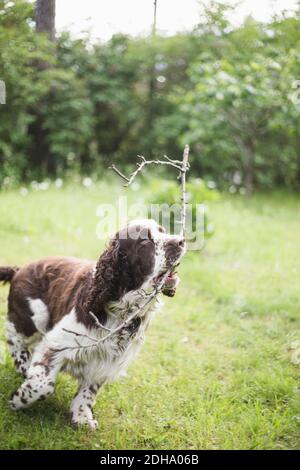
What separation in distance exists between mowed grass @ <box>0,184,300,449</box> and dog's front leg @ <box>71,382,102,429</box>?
72mm

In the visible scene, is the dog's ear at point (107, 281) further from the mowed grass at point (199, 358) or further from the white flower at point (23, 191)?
the white flower at point (23, 191)

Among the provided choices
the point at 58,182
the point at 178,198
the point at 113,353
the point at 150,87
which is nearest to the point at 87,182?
the point at 58,182

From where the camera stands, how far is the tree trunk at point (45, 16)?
11.3 ft

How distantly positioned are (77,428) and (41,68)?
3.20 meters

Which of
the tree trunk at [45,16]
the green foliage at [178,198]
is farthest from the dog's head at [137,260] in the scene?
the green foliage at [178,198]

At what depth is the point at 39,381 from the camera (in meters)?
2.91

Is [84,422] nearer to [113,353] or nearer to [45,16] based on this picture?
[113,353]

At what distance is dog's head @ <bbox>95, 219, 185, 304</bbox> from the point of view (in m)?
2.79

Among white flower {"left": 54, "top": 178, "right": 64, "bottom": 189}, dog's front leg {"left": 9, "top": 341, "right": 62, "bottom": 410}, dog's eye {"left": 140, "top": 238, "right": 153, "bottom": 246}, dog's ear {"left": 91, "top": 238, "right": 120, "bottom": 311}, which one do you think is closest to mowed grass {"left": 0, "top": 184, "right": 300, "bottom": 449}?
dog's front leg {"left": 9, "top": 341, "right": 62, "bottom": 410}

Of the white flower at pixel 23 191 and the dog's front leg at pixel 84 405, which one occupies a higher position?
the white flower at pixel 23 191

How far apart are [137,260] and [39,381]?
0.93 metres

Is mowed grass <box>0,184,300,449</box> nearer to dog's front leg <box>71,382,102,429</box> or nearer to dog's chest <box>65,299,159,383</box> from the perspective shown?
dog's front leg <box>71,382,102,429</box>

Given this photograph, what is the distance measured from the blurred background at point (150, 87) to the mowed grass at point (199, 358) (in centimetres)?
149

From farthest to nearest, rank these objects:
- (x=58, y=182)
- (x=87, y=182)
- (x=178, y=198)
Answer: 1. (x=87, y=182)
2. (x=58, y=182)
3. (x=178, y=198)
